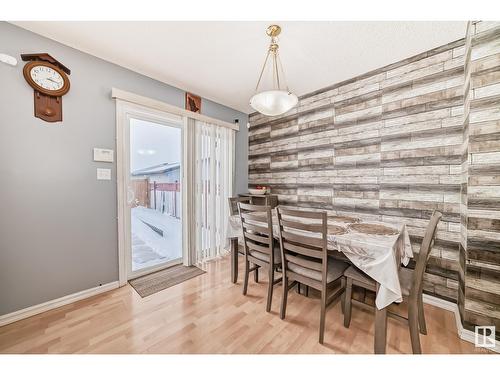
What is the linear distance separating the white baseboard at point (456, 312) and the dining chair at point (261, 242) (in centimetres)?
139

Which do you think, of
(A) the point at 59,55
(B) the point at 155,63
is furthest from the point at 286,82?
(A) the point at 59,55

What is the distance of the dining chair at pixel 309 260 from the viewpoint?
4.34 ft

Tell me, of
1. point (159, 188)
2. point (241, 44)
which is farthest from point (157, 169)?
point (241, 44)

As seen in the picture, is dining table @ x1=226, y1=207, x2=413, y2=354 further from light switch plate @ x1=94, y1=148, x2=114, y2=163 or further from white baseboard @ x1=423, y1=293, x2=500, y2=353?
light switch plate @ x1=94, y1=148, x2=114, y2=163

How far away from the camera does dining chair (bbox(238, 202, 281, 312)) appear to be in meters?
1.67

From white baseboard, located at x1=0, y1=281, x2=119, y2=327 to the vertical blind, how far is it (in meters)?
1.12

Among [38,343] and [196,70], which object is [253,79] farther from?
[38,343]

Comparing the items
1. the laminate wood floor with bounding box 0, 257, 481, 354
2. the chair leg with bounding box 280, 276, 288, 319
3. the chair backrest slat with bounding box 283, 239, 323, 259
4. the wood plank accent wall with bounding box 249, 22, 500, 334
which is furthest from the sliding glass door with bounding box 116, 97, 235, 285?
the chair backrest slat with bounding box 283, 239, 323, 259

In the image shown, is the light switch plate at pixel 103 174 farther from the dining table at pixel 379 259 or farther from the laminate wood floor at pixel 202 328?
the dining table at pixel 379 259

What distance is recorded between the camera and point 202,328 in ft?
4.93

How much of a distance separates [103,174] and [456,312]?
11.9 feet

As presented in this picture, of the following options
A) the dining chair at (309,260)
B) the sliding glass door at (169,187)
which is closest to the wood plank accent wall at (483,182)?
the dining chair at (309,260)

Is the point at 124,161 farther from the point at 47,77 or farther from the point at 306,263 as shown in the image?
the point at 306,263

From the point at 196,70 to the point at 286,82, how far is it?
1152 mm
